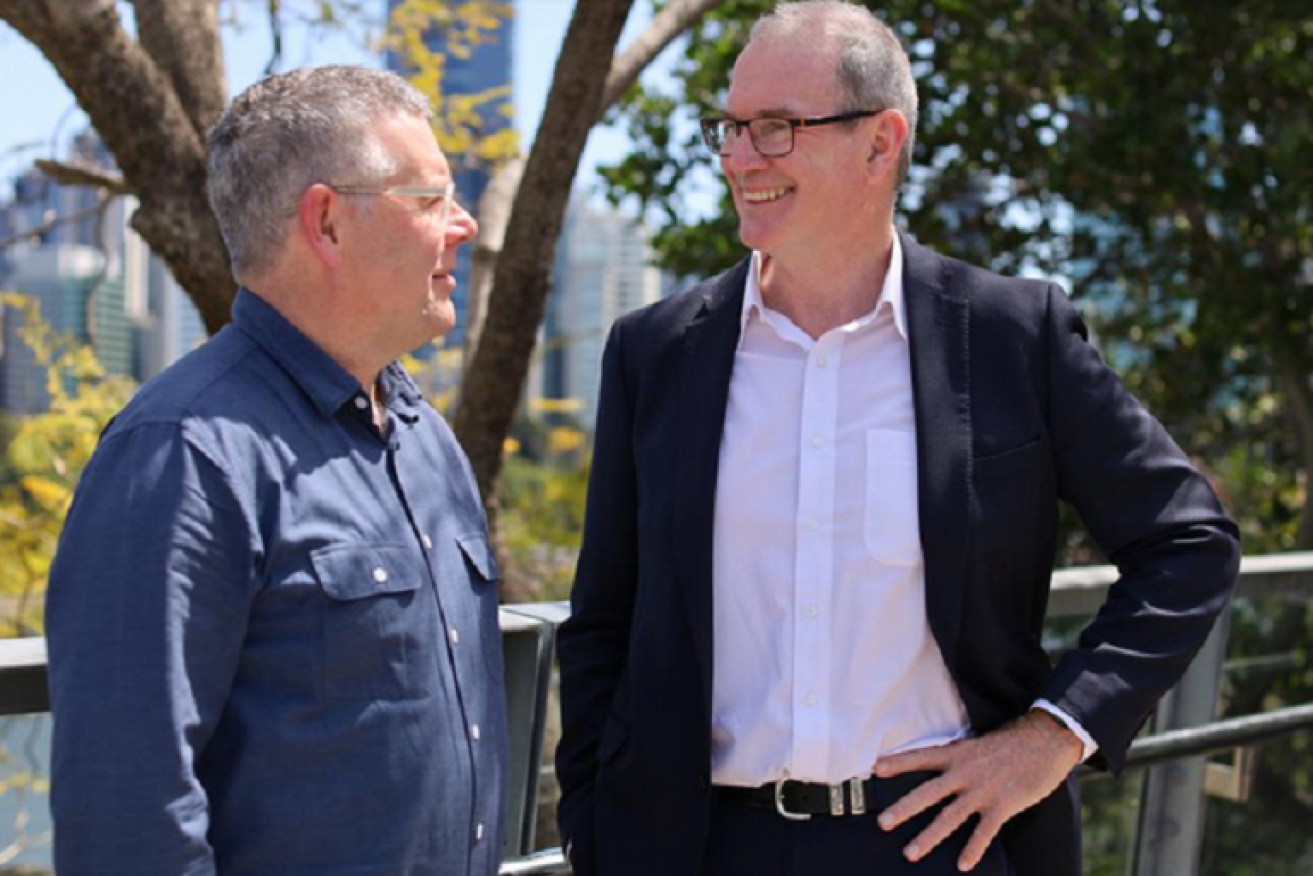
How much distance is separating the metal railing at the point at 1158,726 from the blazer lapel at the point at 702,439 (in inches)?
21.7

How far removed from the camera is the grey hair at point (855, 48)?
223 cm

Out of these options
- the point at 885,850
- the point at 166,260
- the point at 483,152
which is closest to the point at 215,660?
the point at 885,850

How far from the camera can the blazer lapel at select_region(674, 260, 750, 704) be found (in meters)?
2.16

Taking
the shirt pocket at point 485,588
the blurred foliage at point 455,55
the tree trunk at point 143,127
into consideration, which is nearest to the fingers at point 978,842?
the shirt pocket at point 485,588

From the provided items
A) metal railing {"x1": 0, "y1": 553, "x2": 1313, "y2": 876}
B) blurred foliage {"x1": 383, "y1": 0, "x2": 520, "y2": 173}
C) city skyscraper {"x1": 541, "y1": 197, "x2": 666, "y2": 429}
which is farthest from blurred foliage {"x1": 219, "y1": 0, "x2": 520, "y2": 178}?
city skyscraper {"x1": 541, "y1": 197, "x2": 666, "y2": 429}

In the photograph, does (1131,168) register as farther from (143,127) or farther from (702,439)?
(702,439)

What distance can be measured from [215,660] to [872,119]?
1155 mm

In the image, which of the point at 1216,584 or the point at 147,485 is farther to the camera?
the point at 1216,584

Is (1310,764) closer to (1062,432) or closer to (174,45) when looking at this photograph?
(1062,432)

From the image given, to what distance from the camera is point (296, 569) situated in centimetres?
173

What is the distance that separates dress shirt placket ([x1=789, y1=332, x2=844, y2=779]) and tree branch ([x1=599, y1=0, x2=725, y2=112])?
15.8 ft

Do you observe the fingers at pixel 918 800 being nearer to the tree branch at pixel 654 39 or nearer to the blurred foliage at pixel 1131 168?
the tree branch at pixel 654 39

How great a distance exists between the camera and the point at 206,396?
1.75 meters

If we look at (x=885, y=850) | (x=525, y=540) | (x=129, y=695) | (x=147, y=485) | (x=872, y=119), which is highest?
(x=872, y=119)
